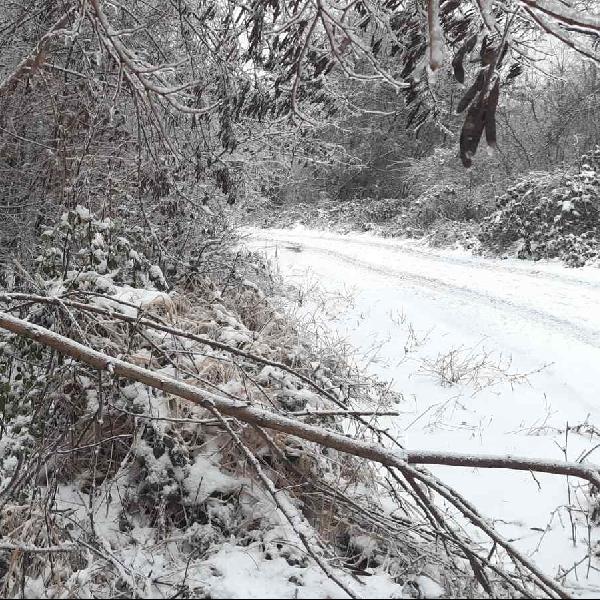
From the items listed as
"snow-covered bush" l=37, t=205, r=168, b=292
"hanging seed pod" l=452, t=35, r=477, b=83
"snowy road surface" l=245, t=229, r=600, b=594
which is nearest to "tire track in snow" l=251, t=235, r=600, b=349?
"snowy road surface" l=245, t=229, r=600, b=594

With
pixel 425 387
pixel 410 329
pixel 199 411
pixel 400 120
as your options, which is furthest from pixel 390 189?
pixel 199 411

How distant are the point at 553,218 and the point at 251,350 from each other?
1182 cm

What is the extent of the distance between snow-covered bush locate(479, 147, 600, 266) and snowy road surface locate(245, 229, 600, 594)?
0.69 m

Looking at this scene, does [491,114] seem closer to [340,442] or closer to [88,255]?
[340,442]

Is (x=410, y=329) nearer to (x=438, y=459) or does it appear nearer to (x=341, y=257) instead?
(x=438, y=459)

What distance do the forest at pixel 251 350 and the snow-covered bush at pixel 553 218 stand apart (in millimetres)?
2225

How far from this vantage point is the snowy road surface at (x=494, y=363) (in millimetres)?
3072

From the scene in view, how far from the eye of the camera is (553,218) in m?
13.3

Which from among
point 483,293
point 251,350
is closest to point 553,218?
point 483,293

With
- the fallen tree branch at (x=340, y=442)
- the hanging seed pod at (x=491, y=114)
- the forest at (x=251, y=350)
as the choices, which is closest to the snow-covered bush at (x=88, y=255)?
the forest at (x=251, y=350)

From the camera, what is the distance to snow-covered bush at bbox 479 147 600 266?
12.3 m

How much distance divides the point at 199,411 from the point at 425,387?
2.88m

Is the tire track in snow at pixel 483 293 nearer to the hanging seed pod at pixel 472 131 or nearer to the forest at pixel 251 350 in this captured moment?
the forest at pixel 251 350

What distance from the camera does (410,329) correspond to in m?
6.89
